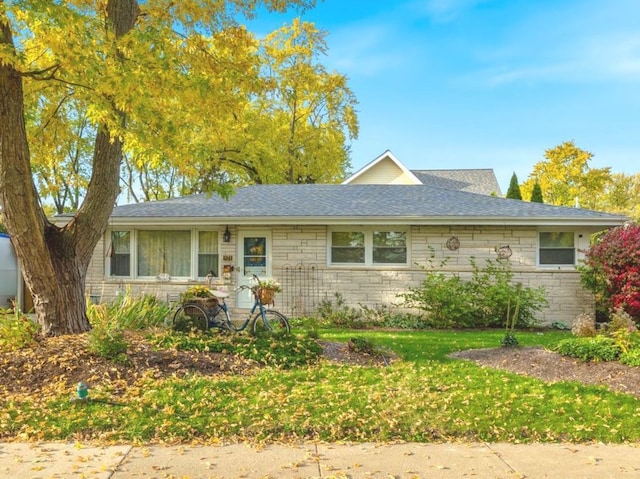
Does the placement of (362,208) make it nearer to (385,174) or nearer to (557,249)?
(557,249)

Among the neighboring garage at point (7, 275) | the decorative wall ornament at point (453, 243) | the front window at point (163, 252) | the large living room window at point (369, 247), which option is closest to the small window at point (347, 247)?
the large living room window at point (369, 247)

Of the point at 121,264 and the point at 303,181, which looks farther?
the point at 303,181

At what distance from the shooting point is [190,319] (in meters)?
7.89

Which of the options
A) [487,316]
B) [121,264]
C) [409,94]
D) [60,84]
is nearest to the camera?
[60,84]

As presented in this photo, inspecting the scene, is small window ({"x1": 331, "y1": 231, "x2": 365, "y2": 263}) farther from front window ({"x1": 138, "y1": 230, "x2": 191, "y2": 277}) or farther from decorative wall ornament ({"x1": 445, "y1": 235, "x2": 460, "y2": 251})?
front window ({"x1": 138, "y1": 230, "x2": 191, "y2": 277})

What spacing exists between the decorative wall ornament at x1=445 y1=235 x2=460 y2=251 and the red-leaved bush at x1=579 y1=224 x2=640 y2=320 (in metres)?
2.91

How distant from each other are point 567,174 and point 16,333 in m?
30.6

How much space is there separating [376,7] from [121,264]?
9.28 meters

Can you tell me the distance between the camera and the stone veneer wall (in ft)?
38.6

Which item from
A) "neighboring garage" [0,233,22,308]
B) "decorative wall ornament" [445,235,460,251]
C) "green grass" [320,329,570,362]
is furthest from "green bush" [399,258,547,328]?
"neighboring garage" [0,233,22,308]

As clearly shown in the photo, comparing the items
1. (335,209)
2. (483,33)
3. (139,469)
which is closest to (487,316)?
(335,209)

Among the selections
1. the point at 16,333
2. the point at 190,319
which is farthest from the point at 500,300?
the point at 16,333

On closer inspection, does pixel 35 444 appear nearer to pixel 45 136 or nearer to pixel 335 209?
pixel 45 136

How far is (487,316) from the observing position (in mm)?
11281
